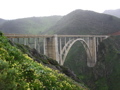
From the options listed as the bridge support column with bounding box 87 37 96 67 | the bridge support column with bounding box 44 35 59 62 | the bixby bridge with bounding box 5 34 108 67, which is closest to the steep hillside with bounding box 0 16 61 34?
the bixby bridge with bounding box 5 34 108 67

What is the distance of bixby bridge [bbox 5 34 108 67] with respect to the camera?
2925cm

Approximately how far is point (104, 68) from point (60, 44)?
30.6m

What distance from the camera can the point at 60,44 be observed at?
3838 centimetres

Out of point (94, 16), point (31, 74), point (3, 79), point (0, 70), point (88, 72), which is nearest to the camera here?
point (3, 79)

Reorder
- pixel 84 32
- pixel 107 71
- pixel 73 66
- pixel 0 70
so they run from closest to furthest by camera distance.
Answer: pixel 0 70, pixel 107 71, pixel 73 66, pixel 84 32

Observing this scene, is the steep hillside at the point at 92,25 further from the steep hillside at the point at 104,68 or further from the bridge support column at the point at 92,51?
the bridge support column at the point at 92,51

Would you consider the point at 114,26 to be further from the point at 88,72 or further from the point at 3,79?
the point at 3,79

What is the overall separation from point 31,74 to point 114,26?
94.9 m

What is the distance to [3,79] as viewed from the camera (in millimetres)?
5148

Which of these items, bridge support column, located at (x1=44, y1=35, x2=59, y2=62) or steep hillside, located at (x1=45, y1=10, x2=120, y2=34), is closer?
bridge support column, located at (x1=44, y1=35, x2=59, y2=62)

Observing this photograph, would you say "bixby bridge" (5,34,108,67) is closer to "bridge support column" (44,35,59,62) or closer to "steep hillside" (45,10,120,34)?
"bridge support column" (44,35,59,62)

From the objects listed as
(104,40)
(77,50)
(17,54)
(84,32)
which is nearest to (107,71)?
(104,40)

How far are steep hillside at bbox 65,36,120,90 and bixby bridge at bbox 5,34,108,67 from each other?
3054mm

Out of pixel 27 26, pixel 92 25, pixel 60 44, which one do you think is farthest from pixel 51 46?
pixel 27 26
